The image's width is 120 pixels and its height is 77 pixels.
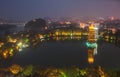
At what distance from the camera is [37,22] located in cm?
2652

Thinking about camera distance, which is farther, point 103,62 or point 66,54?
point 66,54

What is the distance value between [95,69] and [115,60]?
2.72m

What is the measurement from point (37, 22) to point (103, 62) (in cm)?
1851

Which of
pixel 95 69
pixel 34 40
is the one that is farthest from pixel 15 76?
pixel 34 40

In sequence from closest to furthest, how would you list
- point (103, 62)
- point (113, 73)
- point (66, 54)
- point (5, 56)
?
point (113, 73) → point (103, 62) → point (5, 56) → point (66, 54)

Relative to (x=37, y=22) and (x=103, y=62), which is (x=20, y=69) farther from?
(x=37, y=22)

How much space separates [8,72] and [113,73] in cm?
278

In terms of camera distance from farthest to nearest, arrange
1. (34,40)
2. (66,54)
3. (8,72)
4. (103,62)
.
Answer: (34,40) < (66,54) < (103,62) < (8,72)

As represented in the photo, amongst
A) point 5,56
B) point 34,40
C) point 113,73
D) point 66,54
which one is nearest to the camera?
point 113,73

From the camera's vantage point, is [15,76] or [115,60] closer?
[15,76]

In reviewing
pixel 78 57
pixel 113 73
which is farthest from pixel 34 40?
pixel 113 73

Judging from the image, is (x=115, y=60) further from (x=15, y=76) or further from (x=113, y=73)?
(x=15, y=76)

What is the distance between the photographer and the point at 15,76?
6379mm

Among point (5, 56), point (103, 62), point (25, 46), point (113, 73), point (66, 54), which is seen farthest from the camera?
point (25, 46)
